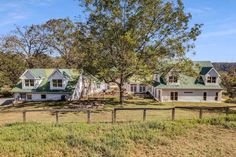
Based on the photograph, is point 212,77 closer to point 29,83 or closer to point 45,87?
point 45,87

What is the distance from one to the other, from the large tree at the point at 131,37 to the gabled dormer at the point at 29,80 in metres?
11.1

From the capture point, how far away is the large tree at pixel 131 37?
27.5 m

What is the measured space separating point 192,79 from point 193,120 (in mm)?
23988

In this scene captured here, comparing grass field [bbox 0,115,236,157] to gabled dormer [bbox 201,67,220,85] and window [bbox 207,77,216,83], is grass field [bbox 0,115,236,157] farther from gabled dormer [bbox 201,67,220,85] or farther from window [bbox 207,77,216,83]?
window [bbox 207,77,216,83]

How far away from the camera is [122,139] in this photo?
43.1 ft

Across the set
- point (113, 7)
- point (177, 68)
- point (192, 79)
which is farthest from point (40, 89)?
point (192, 79)

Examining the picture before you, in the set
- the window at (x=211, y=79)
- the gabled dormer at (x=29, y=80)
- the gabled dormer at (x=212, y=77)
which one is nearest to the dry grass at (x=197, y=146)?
the gabled dormer at (x=212, y=77)

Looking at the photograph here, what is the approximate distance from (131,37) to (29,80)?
62.7 ft

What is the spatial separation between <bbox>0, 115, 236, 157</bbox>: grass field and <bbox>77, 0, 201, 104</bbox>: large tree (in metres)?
12.9

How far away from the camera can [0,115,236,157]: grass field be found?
12.1 m

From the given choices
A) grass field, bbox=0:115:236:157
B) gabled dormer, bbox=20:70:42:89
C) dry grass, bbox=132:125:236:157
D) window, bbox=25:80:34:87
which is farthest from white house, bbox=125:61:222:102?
dry grass, bbox=132:125:236:157

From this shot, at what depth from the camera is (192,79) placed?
38.9 m

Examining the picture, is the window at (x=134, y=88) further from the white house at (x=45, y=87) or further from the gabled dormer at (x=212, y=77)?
the gabled dormer at (x=212, y=77)

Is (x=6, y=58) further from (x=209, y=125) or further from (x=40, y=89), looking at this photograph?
(x=209, y=125)
